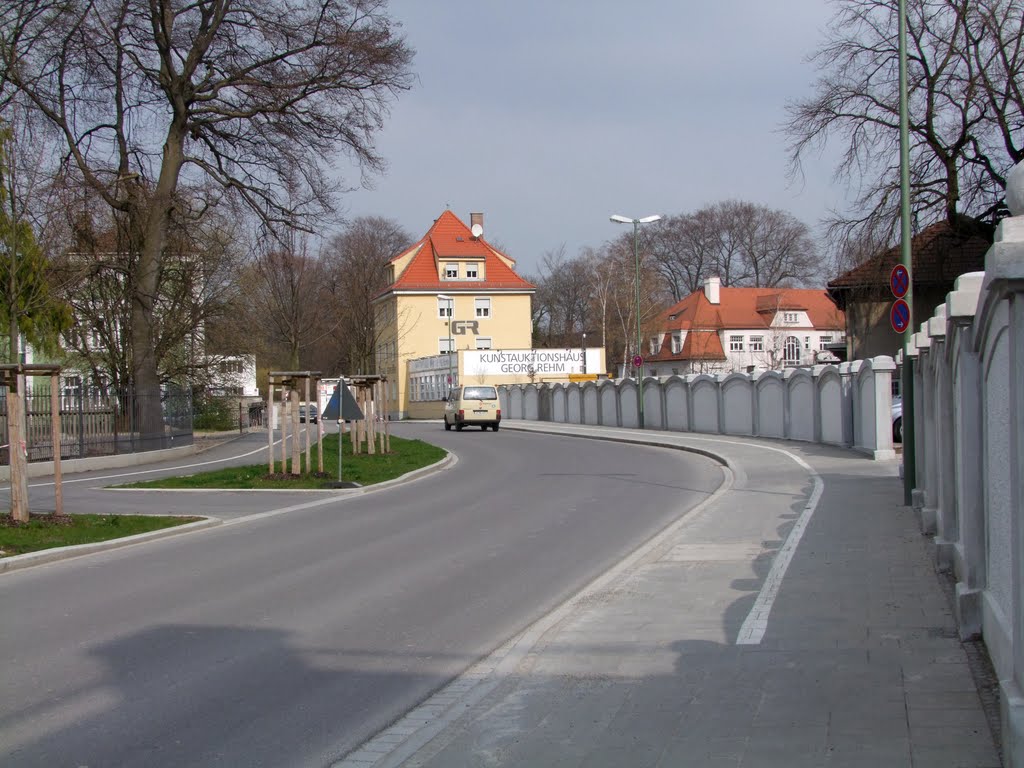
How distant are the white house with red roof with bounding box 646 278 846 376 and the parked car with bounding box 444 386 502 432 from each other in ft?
114

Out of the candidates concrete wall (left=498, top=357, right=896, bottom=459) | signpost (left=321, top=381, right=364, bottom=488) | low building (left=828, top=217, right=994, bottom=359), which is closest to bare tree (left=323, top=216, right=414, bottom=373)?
concrete wall (left=498, top=357, right=896, bottom=459)

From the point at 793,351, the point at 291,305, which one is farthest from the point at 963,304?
the point at 793,351

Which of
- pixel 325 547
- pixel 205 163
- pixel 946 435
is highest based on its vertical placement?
pixel 205 163

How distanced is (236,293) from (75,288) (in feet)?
33.9

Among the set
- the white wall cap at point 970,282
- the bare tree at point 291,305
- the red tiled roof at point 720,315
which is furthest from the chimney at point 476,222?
the white wall cap at point 970,282

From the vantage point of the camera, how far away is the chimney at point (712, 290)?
80.8 m

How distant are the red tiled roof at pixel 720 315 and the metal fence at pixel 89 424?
53.8 m

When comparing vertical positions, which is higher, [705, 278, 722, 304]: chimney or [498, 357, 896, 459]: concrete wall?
[705, 278, 722, 304]: chimney

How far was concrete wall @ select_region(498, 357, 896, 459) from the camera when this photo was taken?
23.3 metres

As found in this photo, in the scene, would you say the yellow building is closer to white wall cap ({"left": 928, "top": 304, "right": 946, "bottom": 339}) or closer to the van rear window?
the van rear window

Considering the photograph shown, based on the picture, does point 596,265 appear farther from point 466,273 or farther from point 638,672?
point 638,672

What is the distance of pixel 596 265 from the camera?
3191 inches

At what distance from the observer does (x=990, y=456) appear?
5.68 metres

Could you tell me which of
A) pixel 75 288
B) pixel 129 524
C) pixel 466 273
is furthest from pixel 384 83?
pixel 466 273
